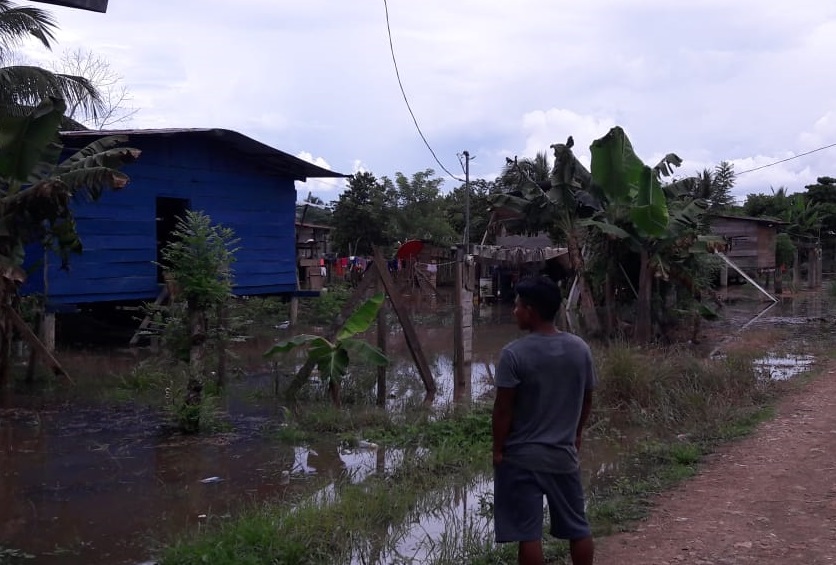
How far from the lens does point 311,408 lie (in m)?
9.45

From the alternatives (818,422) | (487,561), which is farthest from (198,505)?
(818,422)

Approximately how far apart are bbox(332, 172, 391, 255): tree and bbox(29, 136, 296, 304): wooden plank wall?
14.8 m

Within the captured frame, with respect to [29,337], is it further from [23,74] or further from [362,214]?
[362,214]

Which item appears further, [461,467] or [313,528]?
[461,467]

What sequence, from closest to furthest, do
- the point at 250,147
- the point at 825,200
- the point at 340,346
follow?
1. the point at 340,346
2. the point at 250,147
3. the point at 825,200

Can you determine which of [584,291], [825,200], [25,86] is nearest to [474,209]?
[825,200]

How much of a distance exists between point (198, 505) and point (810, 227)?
3692cm

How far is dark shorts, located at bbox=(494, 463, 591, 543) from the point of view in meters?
3.78

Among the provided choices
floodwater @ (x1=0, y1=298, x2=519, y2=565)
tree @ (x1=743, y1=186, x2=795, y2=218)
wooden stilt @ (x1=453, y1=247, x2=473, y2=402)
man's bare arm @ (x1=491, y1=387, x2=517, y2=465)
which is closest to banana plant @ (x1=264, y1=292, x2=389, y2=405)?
floodwater @ (x1=0, y1=298, x2=519, y2=565)

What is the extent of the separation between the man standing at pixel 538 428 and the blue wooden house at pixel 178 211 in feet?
35.5

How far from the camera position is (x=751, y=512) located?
571 centimetres

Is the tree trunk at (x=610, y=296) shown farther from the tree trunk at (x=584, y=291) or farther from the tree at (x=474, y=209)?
the tree at (x=474, y=209)

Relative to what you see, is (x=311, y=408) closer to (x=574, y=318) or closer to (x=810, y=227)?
(x=574, y=318)

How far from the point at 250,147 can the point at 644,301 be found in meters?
8.18
